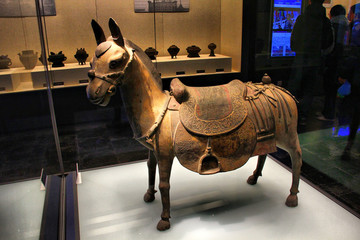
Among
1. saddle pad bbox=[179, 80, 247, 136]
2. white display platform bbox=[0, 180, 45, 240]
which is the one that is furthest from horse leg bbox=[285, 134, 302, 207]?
white display platform bbox=[0, 180, 45, 240]

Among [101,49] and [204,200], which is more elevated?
[101,49]

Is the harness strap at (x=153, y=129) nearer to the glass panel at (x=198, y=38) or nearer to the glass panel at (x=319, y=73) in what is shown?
the glass panel at (x=198, y=38)

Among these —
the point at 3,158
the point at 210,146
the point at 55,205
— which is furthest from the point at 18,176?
the point at 210,146

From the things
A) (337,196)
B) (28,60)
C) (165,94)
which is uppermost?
(28,60)

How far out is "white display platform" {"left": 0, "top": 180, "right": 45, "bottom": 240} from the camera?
1749 millimetres

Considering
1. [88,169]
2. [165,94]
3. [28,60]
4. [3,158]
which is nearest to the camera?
[3,158]

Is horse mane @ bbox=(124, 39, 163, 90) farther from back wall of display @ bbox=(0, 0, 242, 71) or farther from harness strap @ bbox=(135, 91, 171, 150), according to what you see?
back wall of display @ bbox=(0, 0, 242, 71)

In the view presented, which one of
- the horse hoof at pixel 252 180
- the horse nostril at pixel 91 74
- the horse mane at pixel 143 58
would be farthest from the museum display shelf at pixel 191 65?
the horse nostril at pixel 91 74

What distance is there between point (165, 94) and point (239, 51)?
4.65ft

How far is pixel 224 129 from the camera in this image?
1875 mm

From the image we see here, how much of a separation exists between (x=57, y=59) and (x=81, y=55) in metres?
0.24

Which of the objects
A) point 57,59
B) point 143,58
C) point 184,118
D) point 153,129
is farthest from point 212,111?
point 57,59

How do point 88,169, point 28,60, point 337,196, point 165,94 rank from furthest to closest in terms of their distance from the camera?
point 88,169
point 337,196
point 28,60
point 165,94

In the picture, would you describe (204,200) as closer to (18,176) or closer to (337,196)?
(337,196)
